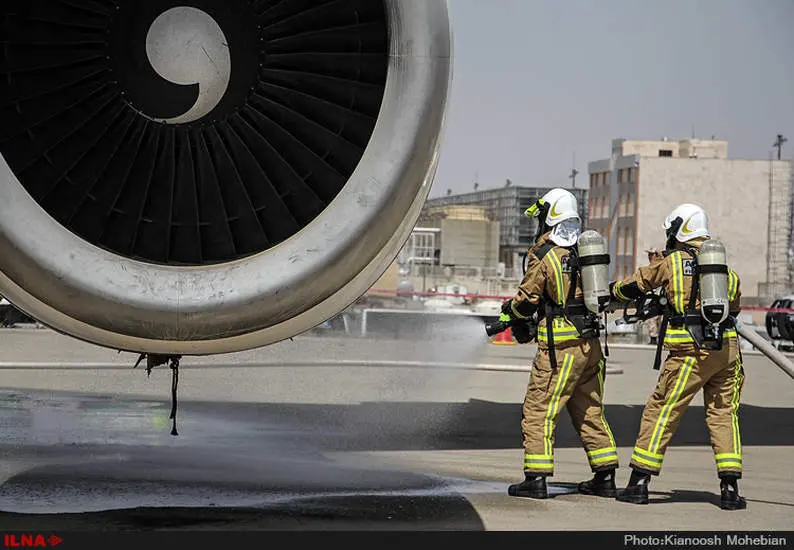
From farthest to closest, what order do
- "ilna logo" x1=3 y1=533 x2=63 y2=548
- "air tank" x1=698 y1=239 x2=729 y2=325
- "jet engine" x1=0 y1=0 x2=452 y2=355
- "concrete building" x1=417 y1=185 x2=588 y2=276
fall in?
1. "concrete building" x1=417 y1=185 x2=588 y2=276
2. "air tank" x1=698 y1=239 x2=729 y2=325
3. "ilna logo" x1=3 y1=533 x2=63 y2=548
4. "jet engine" x1=0 y1=0 x2=452 y2=355

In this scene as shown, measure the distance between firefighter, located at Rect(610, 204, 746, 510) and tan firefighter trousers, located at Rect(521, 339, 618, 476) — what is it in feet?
0.90

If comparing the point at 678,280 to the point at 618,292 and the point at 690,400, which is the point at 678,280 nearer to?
the point at 618,292

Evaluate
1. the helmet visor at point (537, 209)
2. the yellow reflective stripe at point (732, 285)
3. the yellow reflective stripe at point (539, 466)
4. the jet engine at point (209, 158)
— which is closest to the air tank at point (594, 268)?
the helmet visor at point (537, 209)

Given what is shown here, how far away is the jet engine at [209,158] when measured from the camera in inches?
175

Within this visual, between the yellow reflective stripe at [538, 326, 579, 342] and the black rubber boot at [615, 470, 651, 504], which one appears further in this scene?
the yellow reflective stripe at [538, 326, 579, 342]

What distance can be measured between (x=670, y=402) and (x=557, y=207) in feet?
4.37

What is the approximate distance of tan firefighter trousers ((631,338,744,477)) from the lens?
24.0ft

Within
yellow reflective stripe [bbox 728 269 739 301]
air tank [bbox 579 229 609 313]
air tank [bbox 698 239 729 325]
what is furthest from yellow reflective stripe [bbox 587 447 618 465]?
yellow reflective stripe [bbox 728 269 739 301]

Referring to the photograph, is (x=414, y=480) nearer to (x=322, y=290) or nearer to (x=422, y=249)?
(x=322, y=290)

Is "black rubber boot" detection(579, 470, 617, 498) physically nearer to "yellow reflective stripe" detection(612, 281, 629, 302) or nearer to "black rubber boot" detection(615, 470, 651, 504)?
"black rubber boot" detection(615, 470, 651, 504)

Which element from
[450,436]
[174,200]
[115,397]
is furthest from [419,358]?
[174,200]

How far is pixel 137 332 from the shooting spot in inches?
176

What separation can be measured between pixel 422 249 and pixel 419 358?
76.8ft

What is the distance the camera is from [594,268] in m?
7.17
